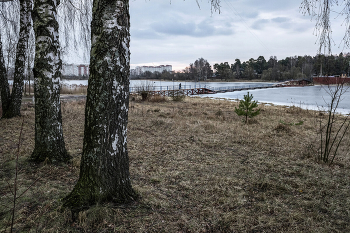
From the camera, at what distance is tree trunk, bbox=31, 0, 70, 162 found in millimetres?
3645

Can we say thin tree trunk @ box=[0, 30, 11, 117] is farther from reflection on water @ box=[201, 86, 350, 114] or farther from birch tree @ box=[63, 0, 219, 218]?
reflection on water @ box=[201, 86, 350, 114]

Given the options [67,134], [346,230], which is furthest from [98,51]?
[67,134]

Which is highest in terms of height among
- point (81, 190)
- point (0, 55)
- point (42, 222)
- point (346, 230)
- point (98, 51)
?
point (0, 55)

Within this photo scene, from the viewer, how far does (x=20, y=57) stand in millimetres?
6785

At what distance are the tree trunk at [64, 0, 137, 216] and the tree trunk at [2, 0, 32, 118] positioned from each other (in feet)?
15.7

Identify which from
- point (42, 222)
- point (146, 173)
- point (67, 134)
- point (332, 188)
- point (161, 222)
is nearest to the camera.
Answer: point (42, 222)

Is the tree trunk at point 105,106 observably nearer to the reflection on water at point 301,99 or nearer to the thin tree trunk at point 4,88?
the thin tree trunk at point 4,88

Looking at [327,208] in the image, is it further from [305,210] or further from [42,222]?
[42,222]

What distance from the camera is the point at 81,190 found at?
8.10 ft

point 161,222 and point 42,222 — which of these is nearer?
point 42,222

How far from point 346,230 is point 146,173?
2.82 m

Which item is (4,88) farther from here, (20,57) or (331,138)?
(331,138)

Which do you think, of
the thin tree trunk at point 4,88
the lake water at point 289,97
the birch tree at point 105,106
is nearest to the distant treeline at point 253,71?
the lake water at point 289,97

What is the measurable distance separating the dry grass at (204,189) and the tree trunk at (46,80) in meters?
0.37
